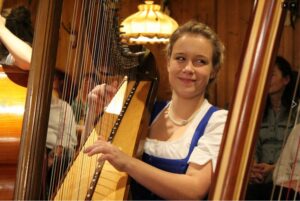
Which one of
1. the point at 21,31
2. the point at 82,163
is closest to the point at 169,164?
the point at 82,163

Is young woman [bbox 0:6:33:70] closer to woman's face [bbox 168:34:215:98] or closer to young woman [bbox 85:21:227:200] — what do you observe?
young woman [bbox 85:21:227:200]

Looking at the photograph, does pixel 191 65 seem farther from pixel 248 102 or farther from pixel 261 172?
pixel 261 172

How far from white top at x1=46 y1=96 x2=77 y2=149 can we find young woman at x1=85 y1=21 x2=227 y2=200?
0.38ft

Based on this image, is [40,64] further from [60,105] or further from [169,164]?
[169,164]

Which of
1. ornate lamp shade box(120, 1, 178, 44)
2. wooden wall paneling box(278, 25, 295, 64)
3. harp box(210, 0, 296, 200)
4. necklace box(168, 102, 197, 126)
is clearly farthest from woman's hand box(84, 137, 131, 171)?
wooden wall paneling box(278, 25, 295, 64)

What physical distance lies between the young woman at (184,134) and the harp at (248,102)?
0.72 metres

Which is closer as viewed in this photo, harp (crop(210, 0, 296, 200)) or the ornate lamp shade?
harp (crop(210, 0, 296, 200))

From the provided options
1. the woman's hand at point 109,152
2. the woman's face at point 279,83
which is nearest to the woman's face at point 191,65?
the woman's hand at point 109,152

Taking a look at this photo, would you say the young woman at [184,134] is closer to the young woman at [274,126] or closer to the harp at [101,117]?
the harp at [101,117]

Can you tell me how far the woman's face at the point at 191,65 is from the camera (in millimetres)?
1424

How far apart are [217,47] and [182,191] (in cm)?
51

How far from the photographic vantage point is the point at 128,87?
1.90 m

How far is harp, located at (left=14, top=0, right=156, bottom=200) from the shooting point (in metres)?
0.85

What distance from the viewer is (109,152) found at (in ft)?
3.93
